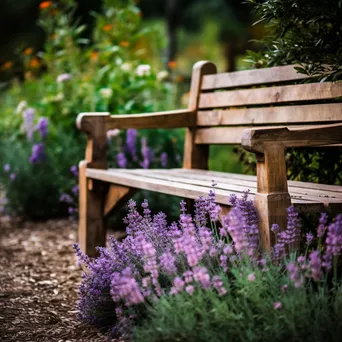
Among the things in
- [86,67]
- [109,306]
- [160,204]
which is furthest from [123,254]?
[86,67]

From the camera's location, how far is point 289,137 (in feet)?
8.00

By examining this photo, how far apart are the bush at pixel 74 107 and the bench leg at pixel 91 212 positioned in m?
0.81

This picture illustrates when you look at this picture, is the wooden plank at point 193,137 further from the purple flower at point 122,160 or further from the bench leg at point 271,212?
the bench leg at point 271,212

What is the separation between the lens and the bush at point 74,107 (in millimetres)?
5359

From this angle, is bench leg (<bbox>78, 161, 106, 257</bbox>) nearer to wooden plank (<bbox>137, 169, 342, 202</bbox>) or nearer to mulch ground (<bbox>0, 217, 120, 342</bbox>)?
mulch ground (<bbox>0, 217, 120, 342</bbox>)

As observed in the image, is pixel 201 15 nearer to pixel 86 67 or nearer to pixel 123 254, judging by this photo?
pixel 86 67

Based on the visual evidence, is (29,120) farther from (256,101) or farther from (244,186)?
(244,186)

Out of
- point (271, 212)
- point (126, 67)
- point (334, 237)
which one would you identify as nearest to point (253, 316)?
point (334, 237)

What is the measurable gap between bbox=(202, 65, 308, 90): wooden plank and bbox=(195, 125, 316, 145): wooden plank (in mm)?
263

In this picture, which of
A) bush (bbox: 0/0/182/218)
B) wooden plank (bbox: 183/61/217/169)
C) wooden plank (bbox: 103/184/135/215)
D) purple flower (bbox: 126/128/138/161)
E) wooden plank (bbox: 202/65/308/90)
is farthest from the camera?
bush (bbox: 0/0/182/218)

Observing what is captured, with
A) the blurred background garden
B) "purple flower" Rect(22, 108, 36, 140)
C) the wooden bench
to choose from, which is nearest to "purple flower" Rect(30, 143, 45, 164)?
the blurred background garden

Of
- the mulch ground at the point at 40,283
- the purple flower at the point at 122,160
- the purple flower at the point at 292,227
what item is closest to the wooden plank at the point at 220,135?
the purple flower at the point at 122,160

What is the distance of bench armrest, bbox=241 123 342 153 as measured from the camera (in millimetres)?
2357

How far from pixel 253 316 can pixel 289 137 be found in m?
0.74
